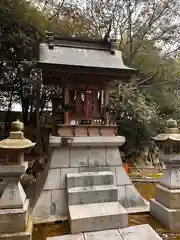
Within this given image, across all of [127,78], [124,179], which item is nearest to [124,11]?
[127,78]

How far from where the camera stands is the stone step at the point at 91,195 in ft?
13.3

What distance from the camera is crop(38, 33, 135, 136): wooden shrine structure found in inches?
175

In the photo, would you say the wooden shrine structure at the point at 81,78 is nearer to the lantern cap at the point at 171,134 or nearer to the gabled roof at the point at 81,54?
the gabled roof at the point at 81,54

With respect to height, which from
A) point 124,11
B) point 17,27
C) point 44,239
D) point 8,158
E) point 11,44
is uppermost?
point 124,11

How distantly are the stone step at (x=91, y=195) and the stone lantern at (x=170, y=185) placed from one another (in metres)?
0.96

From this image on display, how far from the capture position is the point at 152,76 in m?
10.3

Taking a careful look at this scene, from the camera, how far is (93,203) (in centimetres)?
404

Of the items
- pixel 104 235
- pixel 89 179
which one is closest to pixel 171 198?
pixel 104 235

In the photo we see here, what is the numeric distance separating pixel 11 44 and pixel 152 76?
7.40 meters

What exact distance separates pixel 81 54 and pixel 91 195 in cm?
360

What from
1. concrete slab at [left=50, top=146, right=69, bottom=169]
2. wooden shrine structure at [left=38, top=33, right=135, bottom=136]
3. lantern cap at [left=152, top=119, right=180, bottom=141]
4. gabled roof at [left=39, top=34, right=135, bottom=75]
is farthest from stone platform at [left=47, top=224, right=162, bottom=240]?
gabled roof at [left=39, top=34, right=135, bottom=75]

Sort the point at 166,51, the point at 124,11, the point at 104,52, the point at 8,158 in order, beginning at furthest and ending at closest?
the point at 166,51, the point at 124,11, the point at 104,52, the point at 8,158

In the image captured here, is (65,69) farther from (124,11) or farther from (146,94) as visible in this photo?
(124,11)

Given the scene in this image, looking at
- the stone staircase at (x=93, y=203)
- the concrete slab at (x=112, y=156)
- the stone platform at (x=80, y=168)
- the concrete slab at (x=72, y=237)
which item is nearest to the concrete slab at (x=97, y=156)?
the stone platform at (x=80, y=168)
